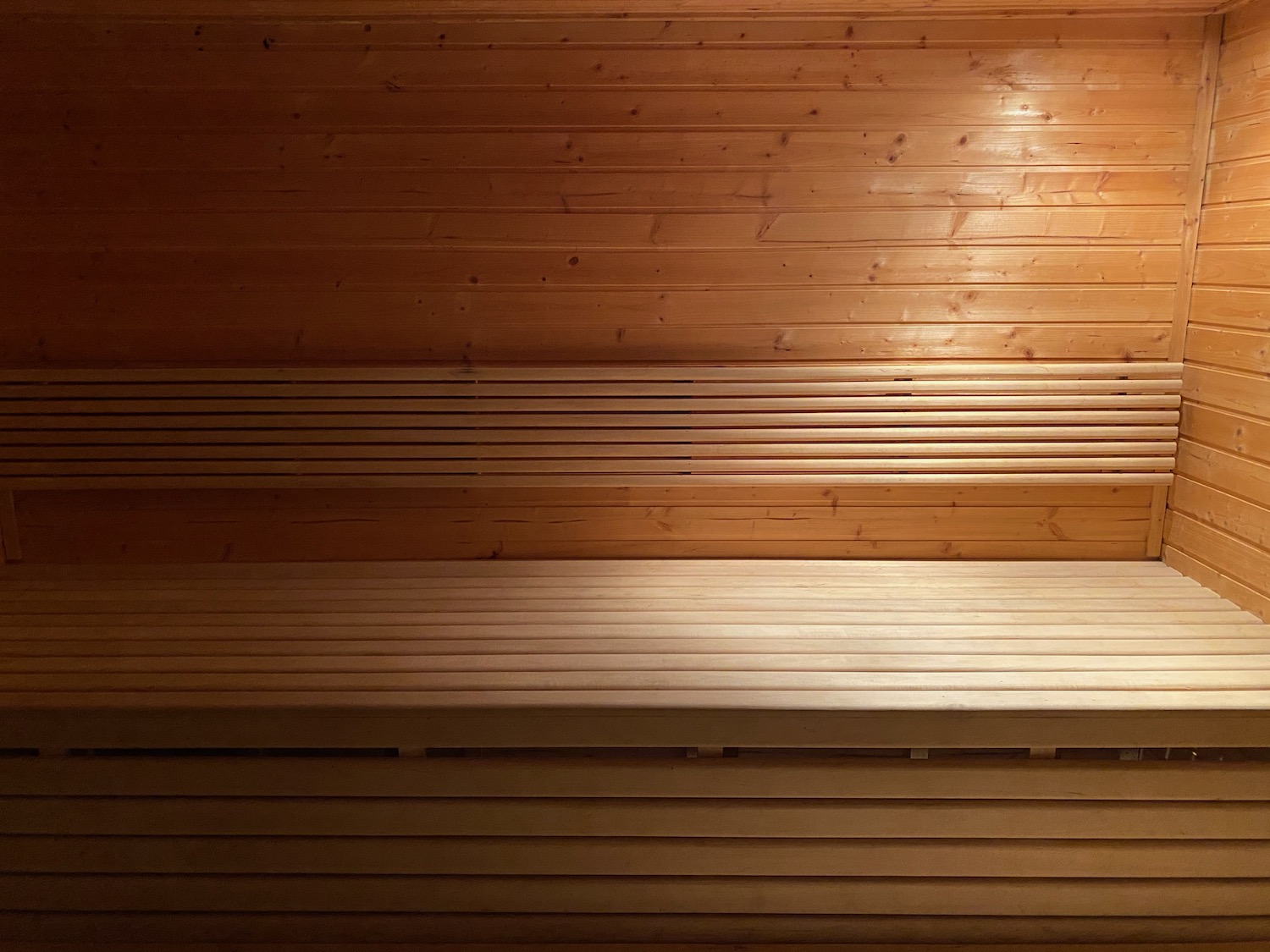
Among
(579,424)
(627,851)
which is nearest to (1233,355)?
(579,424)

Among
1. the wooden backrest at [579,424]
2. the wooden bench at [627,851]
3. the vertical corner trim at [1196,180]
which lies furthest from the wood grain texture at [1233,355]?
the wooden bench at [627,851]

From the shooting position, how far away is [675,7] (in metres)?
2.58

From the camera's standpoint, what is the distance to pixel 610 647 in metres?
2.32

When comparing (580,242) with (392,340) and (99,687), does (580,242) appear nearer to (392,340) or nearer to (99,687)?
(392,340)

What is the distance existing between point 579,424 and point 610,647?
33.8 inches

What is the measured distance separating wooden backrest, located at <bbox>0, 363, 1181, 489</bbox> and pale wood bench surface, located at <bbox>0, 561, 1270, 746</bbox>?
0.35 meters

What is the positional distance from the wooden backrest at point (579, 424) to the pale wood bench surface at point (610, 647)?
350 mm

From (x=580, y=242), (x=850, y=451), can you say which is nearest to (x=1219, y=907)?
(x=850, y=451)

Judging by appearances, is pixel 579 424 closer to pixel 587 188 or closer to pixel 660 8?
pixel 587 188

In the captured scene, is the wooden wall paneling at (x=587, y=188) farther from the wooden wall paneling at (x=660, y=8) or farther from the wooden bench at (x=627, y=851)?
the wooden bench at (x=627, y=851)

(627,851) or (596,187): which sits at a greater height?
(596,187)

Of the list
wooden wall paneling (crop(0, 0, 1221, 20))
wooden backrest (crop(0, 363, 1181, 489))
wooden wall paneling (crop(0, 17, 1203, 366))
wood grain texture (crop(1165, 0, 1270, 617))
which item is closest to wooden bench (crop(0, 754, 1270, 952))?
wood grain texture (crop(1165, 0, 1270, 617))

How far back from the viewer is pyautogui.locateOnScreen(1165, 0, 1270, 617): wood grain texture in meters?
2.53

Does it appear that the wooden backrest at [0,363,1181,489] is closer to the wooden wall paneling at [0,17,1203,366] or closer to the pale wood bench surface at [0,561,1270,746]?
the wooden wall paneling at [0,17,1203,366]
